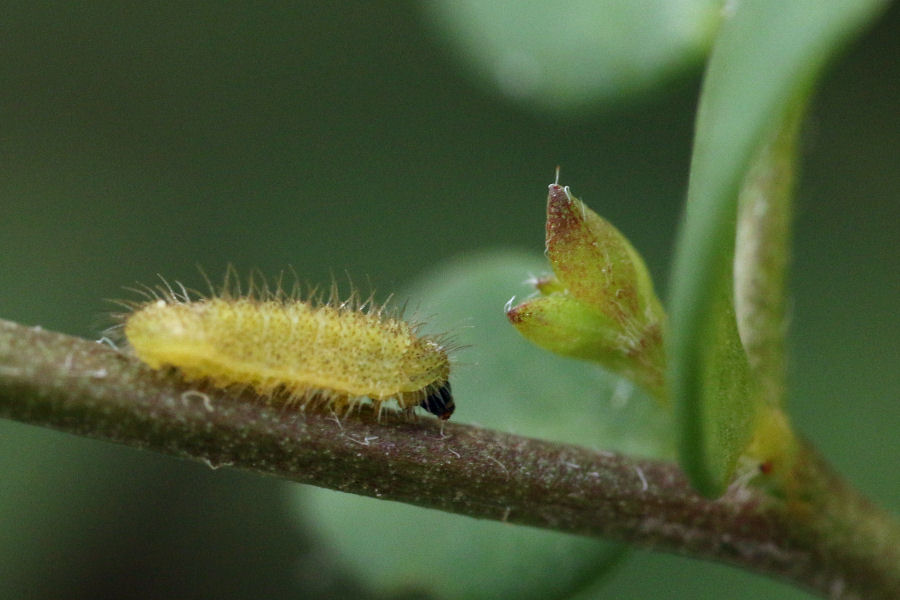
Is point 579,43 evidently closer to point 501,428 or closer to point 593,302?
point 501,428

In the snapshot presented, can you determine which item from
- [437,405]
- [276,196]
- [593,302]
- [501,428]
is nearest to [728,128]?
[593,302]

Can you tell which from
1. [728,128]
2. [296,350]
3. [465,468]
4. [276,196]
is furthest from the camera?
[276,196]

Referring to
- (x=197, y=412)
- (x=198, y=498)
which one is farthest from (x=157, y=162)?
(x=197, y=412)

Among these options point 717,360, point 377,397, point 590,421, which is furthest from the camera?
point 590,421

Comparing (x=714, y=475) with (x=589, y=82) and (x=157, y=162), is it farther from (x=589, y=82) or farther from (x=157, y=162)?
(x=157, y=162)

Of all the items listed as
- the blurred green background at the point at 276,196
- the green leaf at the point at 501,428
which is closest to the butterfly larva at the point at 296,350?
the green leaf at the point at 501,428

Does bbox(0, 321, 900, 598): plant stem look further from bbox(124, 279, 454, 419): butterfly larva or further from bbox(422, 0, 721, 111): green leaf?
bbox(422, 0, 721, 111): green leaf
